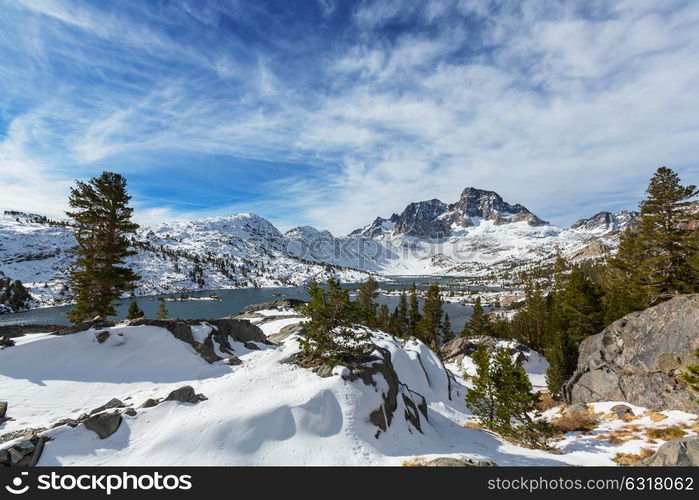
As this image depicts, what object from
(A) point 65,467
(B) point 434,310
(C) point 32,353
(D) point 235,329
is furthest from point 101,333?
(B) point 434,310

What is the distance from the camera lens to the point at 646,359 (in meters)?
27.5

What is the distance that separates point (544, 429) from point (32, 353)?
32.2 m

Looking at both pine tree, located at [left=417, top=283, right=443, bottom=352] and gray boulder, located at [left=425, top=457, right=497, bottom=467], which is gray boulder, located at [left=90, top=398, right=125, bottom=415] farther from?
pine tree, located at [left=417, top=283, right=443, bottom=352]

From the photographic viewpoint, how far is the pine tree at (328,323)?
17875mm

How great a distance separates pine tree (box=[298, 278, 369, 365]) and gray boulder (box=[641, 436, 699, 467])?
45.7ft

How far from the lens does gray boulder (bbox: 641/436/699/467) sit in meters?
11.6

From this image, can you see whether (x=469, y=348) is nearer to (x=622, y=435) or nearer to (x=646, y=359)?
(x=646, y=359)

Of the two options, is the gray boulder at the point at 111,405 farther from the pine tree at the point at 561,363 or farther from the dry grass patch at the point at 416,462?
the pine tree at the point at 561,363

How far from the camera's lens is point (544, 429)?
20125 mm

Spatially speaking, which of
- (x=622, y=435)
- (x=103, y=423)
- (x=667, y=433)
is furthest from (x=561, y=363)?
(x=103, y=423)

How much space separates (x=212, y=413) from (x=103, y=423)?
386 cm

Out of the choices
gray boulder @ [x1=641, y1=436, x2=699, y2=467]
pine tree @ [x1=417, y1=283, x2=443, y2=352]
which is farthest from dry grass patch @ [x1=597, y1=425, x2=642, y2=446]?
pine tree @ [x1=417, y1=283, x2=443, y2=352]
